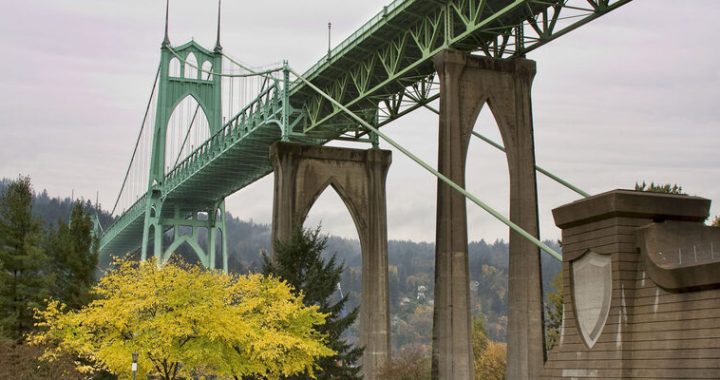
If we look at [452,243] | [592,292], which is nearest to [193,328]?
[452,243]

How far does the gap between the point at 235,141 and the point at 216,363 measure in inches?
1422

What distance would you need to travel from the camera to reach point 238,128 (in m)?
65.3

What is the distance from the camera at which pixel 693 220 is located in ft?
72.9

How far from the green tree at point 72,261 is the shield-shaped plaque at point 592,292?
2560cm

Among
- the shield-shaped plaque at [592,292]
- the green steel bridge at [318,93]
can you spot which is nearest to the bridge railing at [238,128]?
the green steel bridge at [318,93]

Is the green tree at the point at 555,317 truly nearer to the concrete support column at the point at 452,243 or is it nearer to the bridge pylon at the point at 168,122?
the concrete support column at the point at 452,243

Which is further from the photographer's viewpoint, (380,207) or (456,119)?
(380,207)

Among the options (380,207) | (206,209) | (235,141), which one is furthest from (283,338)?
Result: (206,209)

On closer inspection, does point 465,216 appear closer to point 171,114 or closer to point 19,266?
point 19,266

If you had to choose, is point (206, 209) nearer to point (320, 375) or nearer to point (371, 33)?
point (371, 33)

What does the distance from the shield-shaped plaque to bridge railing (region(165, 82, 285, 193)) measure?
119ft

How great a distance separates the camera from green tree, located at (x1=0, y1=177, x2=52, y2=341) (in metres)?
40.3

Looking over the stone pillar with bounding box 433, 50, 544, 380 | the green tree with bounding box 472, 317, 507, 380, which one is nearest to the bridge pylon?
the green tree with bounding box 472, 317, 507, 380

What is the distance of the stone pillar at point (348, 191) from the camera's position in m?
54.2
